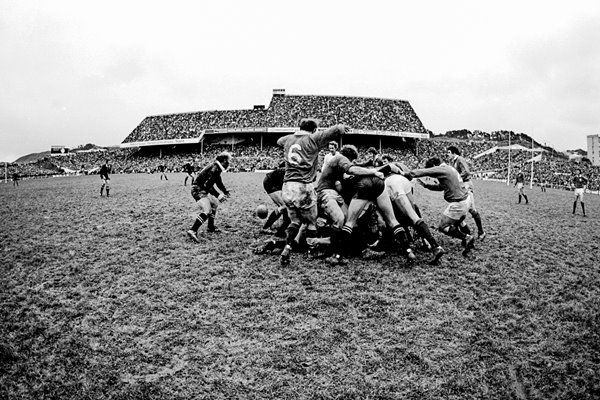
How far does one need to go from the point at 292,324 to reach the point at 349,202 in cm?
293

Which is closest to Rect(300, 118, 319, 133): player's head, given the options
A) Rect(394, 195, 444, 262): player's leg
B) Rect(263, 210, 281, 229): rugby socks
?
Rect(394, 195, 444, 262): player's leg

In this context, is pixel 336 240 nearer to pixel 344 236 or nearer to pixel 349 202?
pixel 344 236

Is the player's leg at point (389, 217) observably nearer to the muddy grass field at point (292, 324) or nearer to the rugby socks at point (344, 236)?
the muddy grass field at point (292, 324)

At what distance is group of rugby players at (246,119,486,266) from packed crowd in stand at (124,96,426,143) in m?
40.3

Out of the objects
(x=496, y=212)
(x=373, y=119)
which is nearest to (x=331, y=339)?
(x=496, y=212)

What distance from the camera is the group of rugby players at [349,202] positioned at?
6.27 metres

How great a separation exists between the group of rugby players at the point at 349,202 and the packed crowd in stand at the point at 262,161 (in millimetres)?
32190

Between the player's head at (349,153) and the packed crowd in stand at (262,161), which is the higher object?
the packed crowd in stand at (262,161)

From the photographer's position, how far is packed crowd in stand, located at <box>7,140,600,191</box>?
40906 millimetres

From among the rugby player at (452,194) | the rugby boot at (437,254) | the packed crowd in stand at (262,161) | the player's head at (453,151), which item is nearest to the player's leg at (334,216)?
the rugby boot at (437,254)

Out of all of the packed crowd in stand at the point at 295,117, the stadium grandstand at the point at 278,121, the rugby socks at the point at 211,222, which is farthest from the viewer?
the packed crowd in stand at the point at 295,117

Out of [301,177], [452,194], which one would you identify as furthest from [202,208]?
[452,194]

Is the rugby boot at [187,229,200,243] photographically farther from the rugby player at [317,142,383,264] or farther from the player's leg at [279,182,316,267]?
the rugby player at [317,142,383,264]

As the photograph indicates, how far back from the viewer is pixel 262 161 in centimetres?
4256
